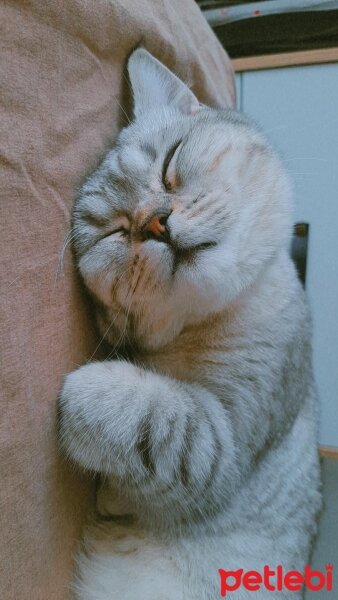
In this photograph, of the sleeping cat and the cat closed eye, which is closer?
the sleeping cat

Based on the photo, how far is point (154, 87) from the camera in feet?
3.31

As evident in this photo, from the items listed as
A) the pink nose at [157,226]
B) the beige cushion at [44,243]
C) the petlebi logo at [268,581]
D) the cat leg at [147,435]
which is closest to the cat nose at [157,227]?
the pink nose at [157,226]

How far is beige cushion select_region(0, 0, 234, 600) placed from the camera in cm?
59

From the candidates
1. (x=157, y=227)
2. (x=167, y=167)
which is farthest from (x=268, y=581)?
(x=167, y=167)

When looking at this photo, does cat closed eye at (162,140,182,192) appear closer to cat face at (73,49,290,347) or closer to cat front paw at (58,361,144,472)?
cat face at (73,49,290,347)

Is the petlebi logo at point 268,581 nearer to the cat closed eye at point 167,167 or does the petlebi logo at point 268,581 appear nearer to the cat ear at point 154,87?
the cat closed eye at point 167,167

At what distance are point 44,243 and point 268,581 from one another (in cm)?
74

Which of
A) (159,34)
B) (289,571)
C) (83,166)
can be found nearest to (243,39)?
(159,34)

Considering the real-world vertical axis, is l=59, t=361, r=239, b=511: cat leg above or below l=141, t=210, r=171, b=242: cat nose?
below

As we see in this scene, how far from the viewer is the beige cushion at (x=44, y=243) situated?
1.93ft

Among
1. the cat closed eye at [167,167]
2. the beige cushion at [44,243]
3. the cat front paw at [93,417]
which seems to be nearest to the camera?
the beige cushion at [44,243]

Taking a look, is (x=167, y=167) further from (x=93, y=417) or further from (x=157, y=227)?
(x=93, y=417)

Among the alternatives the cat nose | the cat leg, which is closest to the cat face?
the cat nose

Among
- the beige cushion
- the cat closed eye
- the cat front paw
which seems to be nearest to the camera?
the beige cushion
